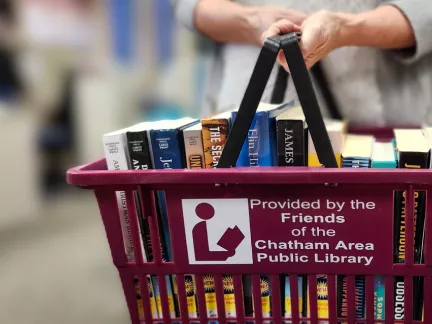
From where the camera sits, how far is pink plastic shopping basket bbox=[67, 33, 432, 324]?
0.54m

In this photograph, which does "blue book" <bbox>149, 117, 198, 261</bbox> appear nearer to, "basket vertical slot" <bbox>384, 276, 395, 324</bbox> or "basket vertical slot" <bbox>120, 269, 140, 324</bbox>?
"basket vertical slot" <bbox>120, 269, 140, 324</bbox>

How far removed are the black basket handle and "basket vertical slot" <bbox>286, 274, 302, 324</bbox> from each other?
142 mm

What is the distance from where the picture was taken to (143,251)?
0.63 meters

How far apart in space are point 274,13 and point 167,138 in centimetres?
32

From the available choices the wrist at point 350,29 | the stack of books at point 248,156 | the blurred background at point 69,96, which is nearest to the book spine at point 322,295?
the stack of books at point 248,156

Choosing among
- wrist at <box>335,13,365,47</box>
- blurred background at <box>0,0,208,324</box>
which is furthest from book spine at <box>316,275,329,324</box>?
blurred background at <box>0,0,208,324</box>

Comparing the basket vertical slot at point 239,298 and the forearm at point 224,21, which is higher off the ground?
the forearm at point 224,21

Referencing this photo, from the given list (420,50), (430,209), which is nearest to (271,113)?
(430,209)

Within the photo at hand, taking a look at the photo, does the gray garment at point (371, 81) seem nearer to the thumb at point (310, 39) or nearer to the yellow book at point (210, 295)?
the thumb at point (310, 39)

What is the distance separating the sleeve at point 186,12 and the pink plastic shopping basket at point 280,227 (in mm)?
415

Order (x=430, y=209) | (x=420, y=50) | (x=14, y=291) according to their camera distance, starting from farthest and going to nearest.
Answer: (x=14, y=291), (x=420, y=50), (x=430, y=209)

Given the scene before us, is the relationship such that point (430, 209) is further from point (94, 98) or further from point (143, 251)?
point (94, 98)

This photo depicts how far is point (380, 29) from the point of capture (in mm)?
754

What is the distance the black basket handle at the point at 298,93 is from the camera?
543 millimetres
